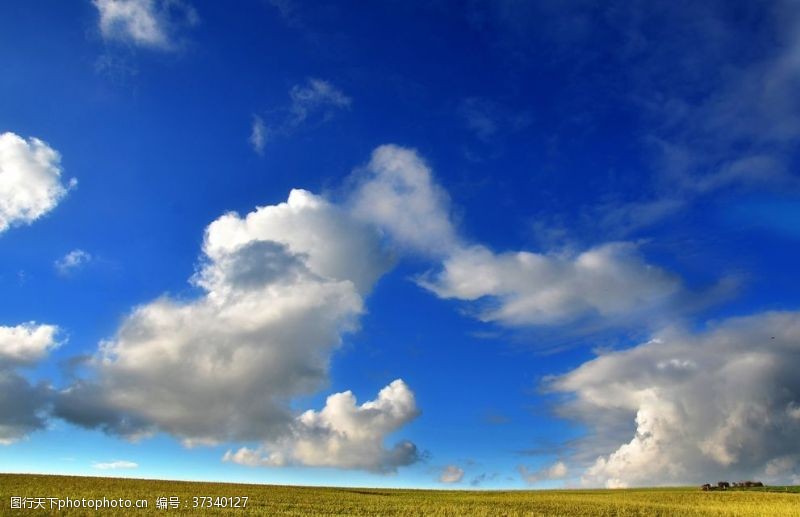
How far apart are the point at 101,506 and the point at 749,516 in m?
64.2

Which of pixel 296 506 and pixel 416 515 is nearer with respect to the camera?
pixel 416 515

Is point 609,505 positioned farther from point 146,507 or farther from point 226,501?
point 146,507

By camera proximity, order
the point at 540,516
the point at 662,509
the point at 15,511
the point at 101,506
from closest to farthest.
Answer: the point at 15,511 < the point at 101,506 < the point at 540,516 < the point at 662,509

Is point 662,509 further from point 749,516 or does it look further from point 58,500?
point 58,500

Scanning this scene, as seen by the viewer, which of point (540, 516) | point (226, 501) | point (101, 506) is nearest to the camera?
point (101, 506)

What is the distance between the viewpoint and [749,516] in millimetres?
60469

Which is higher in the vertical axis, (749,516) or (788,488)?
(749,516)

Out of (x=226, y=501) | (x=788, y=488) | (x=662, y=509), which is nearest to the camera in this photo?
(x=226, y=501)

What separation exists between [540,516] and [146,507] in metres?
35.6

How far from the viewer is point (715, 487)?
143375 millimetres

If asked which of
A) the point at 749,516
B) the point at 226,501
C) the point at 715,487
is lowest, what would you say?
the point at 715,487

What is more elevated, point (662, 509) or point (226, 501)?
point (226, 501)

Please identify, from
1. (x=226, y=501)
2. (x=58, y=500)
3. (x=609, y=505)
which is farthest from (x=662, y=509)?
(x=58, y=500)

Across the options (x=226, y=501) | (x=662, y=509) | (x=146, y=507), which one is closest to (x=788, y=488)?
(x=662, y=509)
